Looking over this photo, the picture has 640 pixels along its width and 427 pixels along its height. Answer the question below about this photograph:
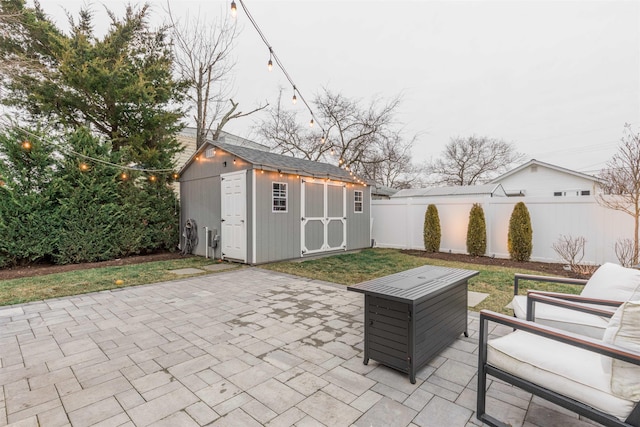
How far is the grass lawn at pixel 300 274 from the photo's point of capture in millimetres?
4492

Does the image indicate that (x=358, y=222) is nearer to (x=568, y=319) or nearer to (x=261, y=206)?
(x=261, y=206)

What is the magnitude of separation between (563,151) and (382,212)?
75.6ft

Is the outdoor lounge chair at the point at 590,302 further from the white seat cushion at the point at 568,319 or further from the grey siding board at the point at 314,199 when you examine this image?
the grey siding board at the point at 314,199

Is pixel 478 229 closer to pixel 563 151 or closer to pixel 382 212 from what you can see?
pixel 382 212

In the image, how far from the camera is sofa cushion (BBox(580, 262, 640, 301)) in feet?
7.34

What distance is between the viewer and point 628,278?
2.32 metres

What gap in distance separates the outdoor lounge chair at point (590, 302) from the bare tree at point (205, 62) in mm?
12097

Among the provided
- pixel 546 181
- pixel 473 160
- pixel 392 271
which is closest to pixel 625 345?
pixel 392 271

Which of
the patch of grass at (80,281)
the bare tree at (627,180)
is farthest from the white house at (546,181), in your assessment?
the patch of grass at (80,281)

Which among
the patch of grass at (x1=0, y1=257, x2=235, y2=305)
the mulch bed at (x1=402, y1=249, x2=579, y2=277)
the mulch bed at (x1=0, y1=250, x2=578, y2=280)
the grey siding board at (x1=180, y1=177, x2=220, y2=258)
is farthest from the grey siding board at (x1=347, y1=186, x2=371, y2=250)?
the patch of grass at (x1=0, y1=257, x2=235, y2=305)

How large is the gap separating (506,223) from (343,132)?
10093 millimetres

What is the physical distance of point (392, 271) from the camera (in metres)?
6.21

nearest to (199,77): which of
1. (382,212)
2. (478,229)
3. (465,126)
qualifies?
(382,212)

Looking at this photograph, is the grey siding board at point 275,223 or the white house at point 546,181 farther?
the white house at point 546,181
